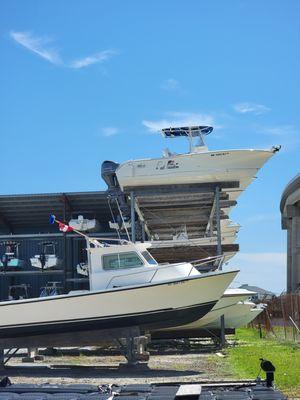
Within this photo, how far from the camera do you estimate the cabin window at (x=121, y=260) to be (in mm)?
17172

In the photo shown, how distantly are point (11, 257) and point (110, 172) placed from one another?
6361mm

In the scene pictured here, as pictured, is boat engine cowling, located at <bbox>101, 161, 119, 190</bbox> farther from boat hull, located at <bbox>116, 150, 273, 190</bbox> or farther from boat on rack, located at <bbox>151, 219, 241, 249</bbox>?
boat on rack, located at <bbox>151, 219, 241, 249</bbox>

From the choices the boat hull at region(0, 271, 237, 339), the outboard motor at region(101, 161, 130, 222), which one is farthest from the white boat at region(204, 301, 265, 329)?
the boat hull at region(0, 271, 237, 339)

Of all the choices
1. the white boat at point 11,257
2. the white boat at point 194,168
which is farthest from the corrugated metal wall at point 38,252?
the white boat at point 194,168

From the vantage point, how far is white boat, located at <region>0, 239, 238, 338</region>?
1648 centimetres

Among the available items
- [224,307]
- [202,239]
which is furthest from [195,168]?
[224,307]

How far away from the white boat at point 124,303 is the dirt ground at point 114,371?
1.04m

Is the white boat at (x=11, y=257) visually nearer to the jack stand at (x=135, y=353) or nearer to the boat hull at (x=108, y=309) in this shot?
the boat hull at (x=108, y=309)

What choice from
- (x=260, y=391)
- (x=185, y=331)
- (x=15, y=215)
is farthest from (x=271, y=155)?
(x=260, y=391)

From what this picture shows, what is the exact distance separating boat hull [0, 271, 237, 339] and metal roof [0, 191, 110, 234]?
36.6ft

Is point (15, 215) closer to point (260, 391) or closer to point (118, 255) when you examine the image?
point (118, 255)

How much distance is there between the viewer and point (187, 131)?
24.3m

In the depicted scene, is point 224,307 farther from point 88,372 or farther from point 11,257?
point 11,257

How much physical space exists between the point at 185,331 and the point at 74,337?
704 cm
